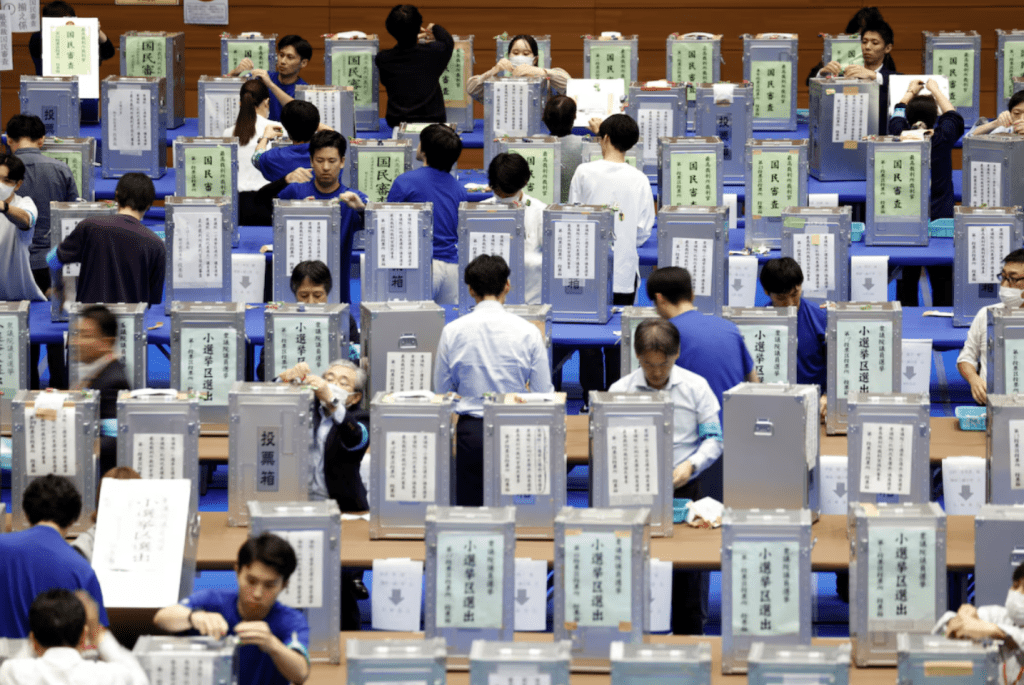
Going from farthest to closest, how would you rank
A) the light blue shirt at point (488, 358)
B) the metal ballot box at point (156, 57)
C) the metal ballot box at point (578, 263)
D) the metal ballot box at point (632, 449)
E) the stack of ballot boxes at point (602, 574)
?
the metal ballot box at point (156, 57), the metal ballot box at point (578, 263), the light blue shirt at point (488, 358), the metal ballot box at point (632, 449), the stack of ballot boxes at point (602, 574)

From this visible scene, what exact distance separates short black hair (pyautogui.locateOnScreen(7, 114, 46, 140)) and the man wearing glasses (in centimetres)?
417

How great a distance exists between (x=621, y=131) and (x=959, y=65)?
2.82 m

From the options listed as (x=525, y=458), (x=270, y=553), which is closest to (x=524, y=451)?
(x=525, y=458)

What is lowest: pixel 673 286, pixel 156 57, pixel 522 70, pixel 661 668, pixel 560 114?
pixel 661 668

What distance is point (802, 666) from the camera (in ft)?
12.9

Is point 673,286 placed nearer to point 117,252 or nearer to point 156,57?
point 117,252

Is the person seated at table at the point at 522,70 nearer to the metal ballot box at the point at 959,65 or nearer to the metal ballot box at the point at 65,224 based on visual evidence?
the metal ballot box at the point at 959,65

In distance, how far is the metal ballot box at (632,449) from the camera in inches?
201

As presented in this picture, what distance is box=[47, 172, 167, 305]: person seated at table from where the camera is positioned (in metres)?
6.94

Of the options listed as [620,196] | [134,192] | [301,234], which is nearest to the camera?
[301,234]

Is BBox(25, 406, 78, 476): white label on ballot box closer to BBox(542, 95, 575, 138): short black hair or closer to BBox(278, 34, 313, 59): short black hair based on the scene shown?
BBox(542, 95, 575, 138): short black hair

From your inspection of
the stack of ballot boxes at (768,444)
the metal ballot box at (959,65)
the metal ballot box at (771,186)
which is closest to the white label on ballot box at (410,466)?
the stack of ballot boxes at (768,444)

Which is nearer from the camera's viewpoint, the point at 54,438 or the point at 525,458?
the point at 525,458

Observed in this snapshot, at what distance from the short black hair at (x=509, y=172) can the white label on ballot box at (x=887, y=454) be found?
2.37 meters
